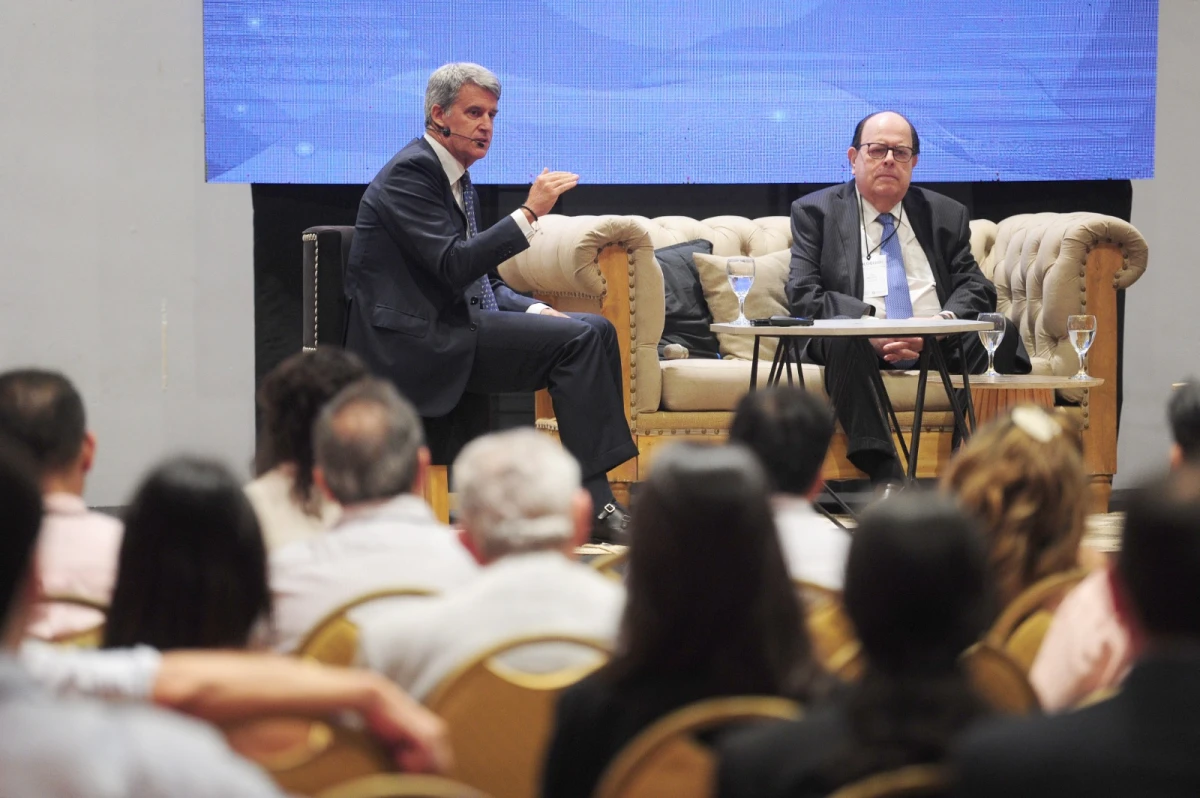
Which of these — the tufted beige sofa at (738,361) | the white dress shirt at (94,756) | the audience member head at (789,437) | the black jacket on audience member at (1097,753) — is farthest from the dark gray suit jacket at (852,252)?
the white dress shirt at (94,756)

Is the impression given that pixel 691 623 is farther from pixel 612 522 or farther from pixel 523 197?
pixel 523 197

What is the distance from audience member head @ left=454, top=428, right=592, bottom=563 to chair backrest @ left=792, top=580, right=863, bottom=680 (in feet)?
0.85

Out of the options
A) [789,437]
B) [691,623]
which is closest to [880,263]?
[789,437]

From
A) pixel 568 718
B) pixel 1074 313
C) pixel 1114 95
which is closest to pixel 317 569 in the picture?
pixel 568 718

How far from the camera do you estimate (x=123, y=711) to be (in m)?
0.94

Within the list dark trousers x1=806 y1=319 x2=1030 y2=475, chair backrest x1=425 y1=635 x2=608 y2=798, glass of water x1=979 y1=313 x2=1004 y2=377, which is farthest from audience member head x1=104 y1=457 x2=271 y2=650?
dark trousers x1=806 y1=319 x2=1030 y2=475

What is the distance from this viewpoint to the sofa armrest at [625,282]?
4.48 m

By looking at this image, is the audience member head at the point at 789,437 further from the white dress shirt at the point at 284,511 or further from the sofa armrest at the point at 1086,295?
the sofa armrest at the point at 1086,295

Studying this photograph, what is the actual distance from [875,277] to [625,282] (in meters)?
0.91

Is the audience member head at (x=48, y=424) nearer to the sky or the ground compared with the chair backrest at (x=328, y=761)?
nearer to the sky

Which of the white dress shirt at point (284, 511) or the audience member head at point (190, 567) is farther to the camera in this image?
the white dress shirt at point (284, 511)

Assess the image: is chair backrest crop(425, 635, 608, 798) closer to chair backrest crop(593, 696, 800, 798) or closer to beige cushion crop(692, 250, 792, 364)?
chair backrest crop(593, 696, 800, 798)

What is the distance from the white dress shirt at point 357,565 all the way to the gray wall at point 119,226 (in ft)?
12.5

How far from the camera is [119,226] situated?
5484mm
